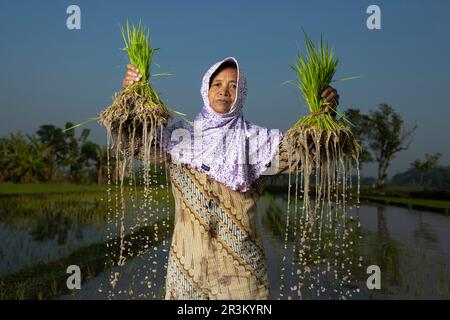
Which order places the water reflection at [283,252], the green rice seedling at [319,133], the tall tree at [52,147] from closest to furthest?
the green rice seedling at [319,133] → the water reflection at [283,252] → the tall tree at [52,147]

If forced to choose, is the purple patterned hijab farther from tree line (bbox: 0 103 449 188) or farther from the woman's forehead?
tree line (bbox: 0 103 449 188)

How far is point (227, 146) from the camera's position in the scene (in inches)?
111

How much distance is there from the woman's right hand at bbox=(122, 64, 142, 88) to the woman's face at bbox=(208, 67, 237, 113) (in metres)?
0.45

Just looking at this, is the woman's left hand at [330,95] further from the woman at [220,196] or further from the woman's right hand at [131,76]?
the woman's right hand at [131,76]

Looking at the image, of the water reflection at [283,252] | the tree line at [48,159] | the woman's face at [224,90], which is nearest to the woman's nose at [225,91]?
the woman's face at [224,90]

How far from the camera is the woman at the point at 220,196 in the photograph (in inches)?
107

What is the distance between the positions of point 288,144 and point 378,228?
11751mm

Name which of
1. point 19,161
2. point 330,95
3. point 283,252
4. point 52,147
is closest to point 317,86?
point 330,95

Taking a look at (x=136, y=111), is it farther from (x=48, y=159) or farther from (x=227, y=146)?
(x=48, y=159)

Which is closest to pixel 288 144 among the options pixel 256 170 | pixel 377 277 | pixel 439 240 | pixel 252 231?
pixel 256 170

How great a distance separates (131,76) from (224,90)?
1.70ft

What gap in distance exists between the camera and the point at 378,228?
1362 cm

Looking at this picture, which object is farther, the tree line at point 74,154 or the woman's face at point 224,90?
the tree line at point 74,154

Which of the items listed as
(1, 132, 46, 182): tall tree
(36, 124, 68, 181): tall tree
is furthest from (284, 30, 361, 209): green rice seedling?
(36, 124, 68, 181): tall tree
